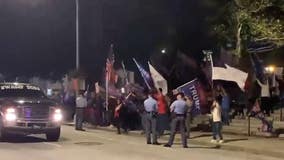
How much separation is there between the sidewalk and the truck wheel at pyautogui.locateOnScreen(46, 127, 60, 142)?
12.9ft

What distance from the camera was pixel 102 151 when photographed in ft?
Result: 60.7

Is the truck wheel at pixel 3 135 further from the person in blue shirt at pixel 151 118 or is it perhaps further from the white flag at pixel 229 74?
the white flag at pixel 229 74

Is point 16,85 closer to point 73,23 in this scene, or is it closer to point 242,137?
point 242,137

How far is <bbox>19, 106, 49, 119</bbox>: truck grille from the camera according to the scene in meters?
21.3

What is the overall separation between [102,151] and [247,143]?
490 centimetres

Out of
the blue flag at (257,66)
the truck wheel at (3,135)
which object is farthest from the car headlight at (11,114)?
the blue flag at (257,66)

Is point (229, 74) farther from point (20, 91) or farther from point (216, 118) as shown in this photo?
point (20, 91)

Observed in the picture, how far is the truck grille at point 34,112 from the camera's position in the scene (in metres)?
21.3

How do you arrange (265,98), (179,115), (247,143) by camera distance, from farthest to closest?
(265,98) < (247,143) < (179,115)

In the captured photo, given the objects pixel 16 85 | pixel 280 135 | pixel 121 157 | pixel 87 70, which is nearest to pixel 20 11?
pixel 87 70

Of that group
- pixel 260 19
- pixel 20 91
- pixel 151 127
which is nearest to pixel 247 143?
pixel 151 127

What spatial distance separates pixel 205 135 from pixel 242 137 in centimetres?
146

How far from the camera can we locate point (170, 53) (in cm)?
3822

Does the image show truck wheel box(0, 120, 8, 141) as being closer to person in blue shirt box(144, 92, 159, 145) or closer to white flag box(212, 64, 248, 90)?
person in blue shirt box(144, 92, 159, 145)
